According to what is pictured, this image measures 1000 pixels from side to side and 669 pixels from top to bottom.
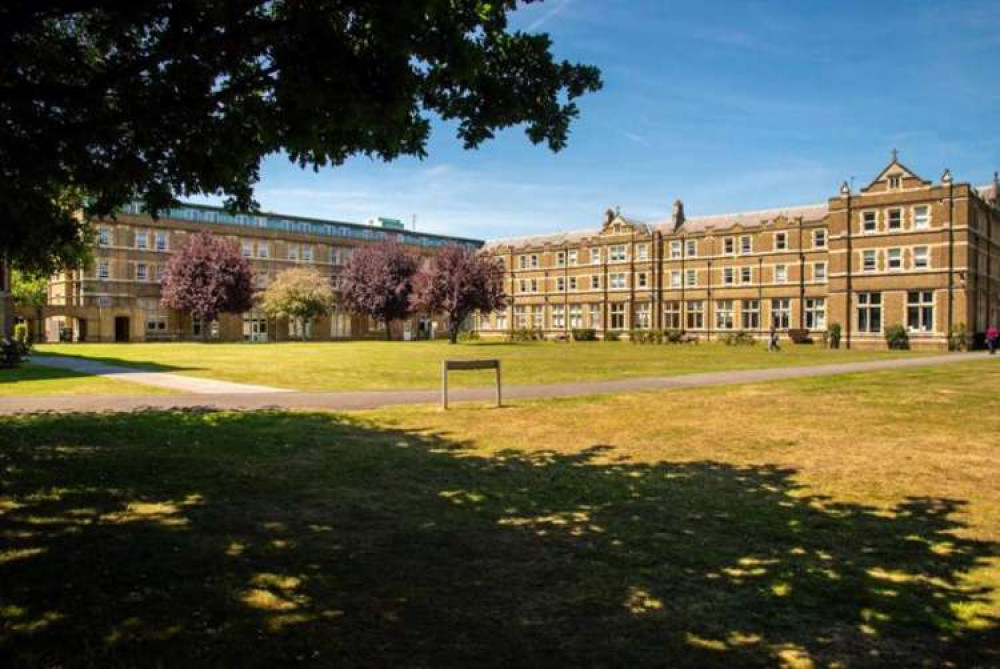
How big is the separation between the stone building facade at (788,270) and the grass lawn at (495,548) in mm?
46953

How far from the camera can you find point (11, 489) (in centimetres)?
758

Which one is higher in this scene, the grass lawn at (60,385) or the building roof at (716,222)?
the building roof at (716,222)

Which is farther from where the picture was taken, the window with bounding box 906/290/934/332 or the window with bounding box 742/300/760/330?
the window with bounding box 742/300/760/330

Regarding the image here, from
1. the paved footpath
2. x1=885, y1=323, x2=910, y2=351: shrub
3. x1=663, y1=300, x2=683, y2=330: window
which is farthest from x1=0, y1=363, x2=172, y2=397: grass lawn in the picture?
x1=663, y1=300, x2=683, y2=330: window

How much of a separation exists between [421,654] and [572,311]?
80.4 metres

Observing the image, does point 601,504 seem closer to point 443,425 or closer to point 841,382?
point 443,425

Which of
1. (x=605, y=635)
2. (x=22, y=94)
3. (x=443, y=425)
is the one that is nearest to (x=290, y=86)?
(x=22, y=94)

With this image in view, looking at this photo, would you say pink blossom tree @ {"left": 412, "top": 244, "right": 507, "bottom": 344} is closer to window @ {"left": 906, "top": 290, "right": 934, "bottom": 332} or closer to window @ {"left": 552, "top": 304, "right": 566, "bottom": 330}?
window @ {"left": 552, "top": 304, "right": 566, "bottom": 330}

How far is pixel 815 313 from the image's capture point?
62.8 meters

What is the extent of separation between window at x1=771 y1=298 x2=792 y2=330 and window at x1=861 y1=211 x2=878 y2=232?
11.6m

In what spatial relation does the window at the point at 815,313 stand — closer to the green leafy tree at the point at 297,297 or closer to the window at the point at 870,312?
the window at the point at 870,312

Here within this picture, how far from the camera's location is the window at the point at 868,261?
5396cm

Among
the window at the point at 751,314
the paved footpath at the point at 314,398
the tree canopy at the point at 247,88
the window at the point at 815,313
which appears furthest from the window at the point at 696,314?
the tree canopy at the point at 247,88

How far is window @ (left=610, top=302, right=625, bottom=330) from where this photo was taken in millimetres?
78500
